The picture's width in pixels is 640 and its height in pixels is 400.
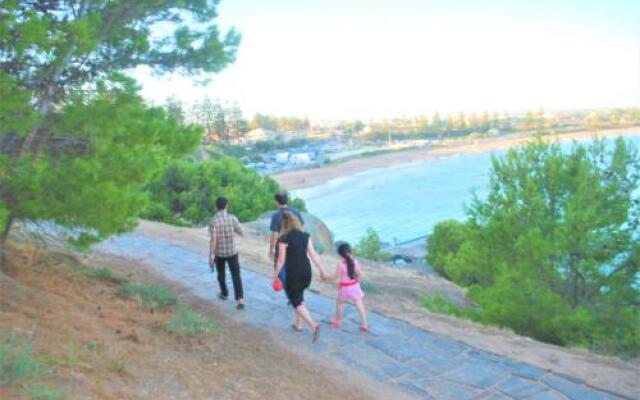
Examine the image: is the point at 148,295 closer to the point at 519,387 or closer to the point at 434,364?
the point at 434,364

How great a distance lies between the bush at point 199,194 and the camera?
22141mm

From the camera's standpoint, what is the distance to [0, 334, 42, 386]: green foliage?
155 inches

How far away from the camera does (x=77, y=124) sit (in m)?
5.27

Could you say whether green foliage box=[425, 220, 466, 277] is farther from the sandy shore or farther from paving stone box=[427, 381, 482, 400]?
the sandy shore

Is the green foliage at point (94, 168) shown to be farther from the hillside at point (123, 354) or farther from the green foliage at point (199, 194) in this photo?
the green foliage at point (199, 194)

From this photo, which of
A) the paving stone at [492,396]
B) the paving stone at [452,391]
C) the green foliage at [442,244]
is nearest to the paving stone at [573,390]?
the paving stone at [492,396]

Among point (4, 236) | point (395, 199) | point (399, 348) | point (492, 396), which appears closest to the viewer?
point (492, 396)

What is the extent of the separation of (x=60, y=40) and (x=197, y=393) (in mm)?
3179

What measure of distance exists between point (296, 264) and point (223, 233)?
1.37 m

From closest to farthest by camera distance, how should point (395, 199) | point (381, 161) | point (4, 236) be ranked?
point (4, 236) < point (395, 199) < point (381, 161)

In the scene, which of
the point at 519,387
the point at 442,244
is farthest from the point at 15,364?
the point at 442,244

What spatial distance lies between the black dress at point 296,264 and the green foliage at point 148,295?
191cm

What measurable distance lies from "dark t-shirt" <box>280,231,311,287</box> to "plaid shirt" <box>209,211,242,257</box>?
1.15 meters

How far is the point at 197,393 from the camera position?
4.73m
